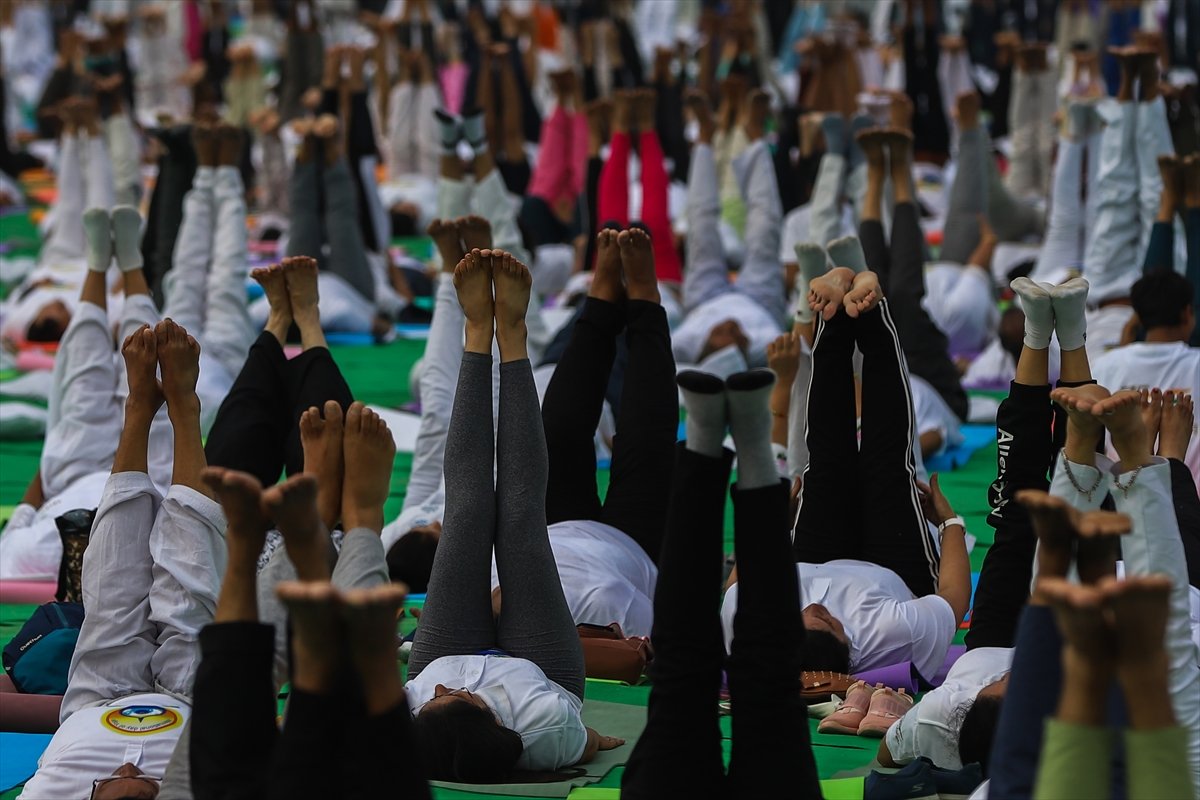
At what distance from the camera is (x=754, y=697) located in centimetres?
264

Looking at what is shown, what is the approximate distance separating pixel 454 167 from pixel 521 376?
129 inches

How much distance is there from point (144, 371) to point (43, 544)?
1345 mm

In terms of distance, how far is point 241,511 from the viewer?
2438 millimetres

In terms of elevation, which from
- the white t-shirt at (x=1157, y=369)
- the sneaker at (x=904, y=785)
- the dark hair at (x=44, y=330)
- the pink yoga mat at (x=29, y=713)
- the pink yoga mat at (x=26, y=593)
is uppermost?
the dark hair at (x=44, y=330)

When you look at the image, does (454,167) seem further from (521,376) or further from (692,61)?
(692,61)

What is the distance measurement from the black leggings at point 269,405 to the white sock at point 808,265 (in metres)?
1.24

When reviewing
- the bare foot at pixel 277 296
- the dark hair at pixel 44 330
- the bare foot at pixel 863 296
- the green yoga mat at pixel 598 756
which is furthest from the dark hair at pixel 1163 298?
the dark hair at pixel 44 330

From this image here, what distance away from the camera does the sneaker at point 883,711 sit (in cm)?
329

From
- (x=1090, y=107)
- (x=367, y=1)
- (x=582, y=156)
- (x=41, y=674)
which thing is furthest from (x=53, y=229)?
(x=367, y=1)

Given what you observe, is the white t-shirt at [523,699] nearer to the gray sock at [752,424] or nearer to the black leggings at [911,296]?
the gray sock at [752,424]

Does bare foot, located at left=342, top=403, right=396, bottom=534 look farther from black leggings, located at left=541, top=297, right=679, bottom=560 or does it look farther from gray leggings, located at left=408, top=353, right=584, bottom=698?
black leggings, located at left=541, top=297, right=679, bottom=560

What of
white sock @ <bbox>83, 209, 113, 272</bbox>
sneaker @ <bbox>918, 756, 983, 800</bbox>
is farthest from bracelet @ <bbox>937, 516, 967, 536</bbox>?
white sock @ <bbox>83, 209, 113, 272</bbox>

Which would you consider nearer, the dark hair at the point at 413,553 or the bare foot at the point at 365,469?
the bare foot at the point at 365,469

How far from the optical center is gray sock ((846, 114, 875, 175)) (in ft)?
22.1
